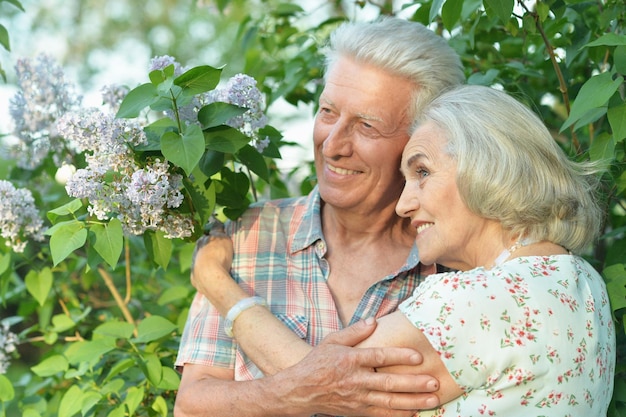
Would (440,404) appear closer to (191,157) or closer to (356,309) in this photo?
(356,309)

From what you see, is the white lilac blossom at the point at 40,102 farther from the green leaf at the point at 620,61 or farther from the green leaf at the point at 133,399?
the green leaf at the point at 620,61

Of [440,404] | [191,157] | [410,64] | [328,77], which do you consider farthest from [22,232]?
[440,404]

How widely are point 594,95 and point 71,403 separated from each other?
1907 millimetres

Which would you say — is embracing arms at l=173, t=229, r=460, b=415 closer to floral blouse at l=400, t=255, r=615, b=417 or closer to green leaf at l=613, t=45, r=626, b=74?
floral blouse at l=400, t=255, r=615, b=417

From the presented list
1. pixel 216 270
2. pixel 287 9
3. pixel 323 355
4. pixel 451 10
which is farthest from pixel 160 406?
pixel 287 9

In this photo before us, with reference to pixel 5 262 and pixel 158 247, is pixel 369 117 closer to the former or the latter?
pixel 158 247

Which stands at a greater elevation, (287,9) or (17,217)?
(287,9)

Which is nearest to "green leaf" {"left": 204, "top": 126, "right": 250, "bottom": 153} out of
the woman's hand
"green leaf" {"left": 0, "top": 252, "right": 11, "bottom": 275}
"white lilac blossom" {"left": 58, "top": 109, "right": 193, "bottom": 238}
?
"white lilac blossom" {"left": 58, "top": 109, "right": 193, "bottom": 238}

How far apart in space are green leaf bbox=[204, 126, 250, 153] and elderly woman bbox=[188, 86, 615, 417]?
1.35ft

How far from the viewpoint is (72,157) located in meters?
3.00

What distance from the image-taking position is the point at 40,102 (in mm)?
2910

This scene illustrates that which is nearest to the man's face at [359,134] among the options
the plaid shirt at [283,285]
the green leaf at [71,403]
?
the plaid shirt at [283,285]

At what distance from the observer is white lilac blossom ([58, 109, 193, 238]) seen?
86.3 inches

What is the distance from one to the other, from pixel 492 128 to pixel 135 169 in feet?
3.06
